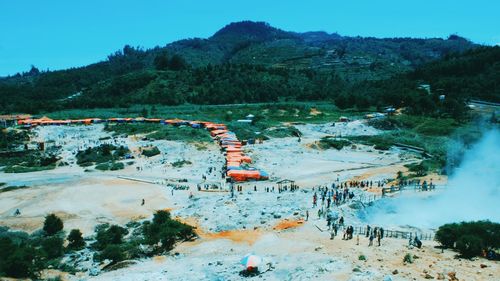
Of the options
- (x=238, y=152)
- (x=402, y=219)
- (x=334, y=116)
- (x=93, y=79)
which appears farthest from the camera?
(x=93, y=79)

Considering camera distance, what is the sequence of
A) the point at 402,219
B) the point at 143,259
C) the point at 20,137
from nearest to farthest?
the point at 143,259, the point at 402,219, the point at 20,137

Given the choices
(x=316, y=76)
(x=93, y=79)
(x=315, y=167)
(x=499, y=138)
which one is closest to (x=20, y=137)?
(x=315, y=167)

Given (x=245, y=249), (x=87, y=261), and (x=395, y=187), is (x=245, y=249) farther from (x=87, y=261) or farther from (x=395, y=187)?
(x=395, y=187)

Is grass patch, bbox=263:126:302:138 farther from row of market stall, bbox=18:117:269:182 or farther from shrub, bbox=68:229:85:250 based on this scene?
shrub, bbox=68:229:85:250

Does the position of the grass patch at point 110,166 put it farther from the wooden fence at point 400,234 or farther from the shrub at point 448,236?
the shrub at point 448,236

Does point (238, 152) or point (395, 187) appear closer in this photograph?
point (395, 187)

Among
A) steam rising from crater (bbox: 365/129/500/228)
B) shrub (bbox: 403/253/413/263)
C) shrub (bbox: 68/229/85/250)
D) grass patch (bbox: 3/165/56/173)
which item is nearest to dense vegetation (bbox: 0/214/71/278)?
shrub (bbox: 68/229/85/250)

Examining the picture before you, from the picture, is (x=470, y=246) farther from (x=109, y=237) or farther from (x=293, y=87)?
(x=293, y=87)

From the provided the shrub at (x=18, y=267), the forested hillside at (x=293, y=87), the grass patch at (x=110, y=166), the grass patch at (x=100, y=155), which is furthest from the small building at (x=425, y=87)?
the shrub at (x=18, y=267)
